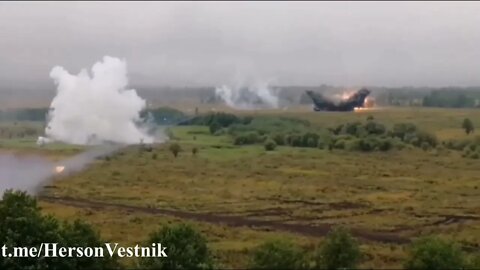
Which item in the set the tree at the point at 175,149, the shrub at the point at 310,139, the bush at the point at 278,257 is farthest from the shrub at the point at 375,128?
the bush at the point at 278,257

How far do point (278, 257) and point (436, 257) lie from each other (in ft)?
14.7

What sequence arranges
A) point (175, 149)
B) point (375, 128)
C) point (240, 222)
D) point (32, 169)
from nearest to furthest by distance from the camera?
point (240, 222) → point (32, 169) → point (175, 149) → point (375, 128)

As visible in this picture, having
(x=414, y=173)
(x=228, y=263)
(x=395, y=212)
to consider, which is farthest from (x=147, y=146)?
(x=228, y=263)

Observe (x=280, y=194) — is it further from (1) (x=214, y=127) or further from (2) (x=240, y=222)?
(1) (x=214, y=127)

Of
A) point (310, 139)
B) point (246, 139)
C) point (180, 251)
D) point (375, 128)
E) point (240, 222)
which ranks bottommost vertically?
point (240, 222)

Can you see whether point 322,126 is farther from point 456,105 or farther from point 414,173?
point 414,173

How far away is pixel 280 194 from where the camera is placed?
41812 millimetres

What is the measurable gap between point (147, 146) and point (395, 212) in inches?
1392

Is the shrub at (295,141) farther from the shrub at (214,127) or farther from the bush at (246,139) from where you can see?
the shrub at (214,127)

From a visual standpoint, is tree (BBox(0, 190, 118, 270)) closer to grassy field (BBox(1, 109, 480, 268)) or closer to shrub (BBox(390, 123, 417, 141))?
grassy field (BBox(1, 109, 480, 268))

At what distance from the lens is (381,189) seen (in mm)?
44062

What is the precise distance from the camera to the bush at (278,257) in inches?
760

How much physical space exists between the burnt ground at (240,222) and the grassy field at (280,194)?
0.05m

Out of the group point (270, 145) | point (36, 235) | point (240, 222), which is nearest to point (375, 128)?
point (270, 145)
